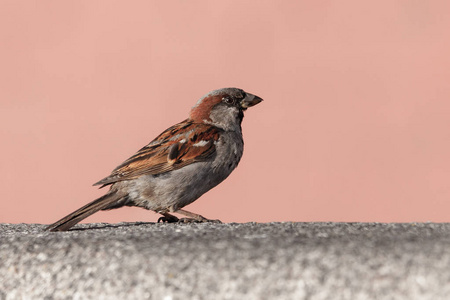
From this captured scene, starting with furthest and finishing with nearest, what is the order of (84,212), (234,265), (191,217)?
(191,217) → (84,212) → (234,265)

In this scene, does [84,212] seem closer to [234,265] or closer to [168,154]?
[168,154]

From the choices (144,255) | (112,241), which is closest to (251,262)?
(144,255)

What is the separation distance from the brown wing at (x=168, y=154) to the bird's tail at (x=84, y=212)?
0.11m

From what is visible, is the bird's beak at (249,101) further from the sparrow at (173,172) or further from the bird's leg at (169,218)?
the bird's leg at (169,218)

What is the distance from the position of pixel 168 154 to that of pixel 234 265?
227 cm

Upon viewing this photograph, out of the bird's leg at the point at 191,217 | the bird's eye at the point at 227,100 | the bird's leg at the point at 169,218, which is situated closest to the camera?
the bird's leg at the point at 191,217

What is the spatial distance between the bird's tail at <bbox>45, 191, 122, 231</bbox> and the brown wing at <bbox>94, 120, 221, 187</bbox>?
0.11 m

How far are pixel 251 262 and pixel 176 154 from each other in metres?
2.25

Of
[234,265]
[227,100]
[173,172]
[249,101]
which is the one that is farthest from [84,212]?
[234,265]

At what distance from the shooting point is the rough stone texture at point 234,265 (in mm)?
2797

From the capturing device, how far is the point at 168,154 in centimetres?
514

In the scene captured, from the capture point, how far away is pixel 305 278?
2836 millimetres

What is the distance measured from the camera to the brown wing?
5047 mm

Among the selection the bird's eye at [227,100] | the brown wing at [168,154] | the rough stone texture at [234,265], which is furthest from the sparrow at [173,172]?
the rough stone texture at [234,265]
